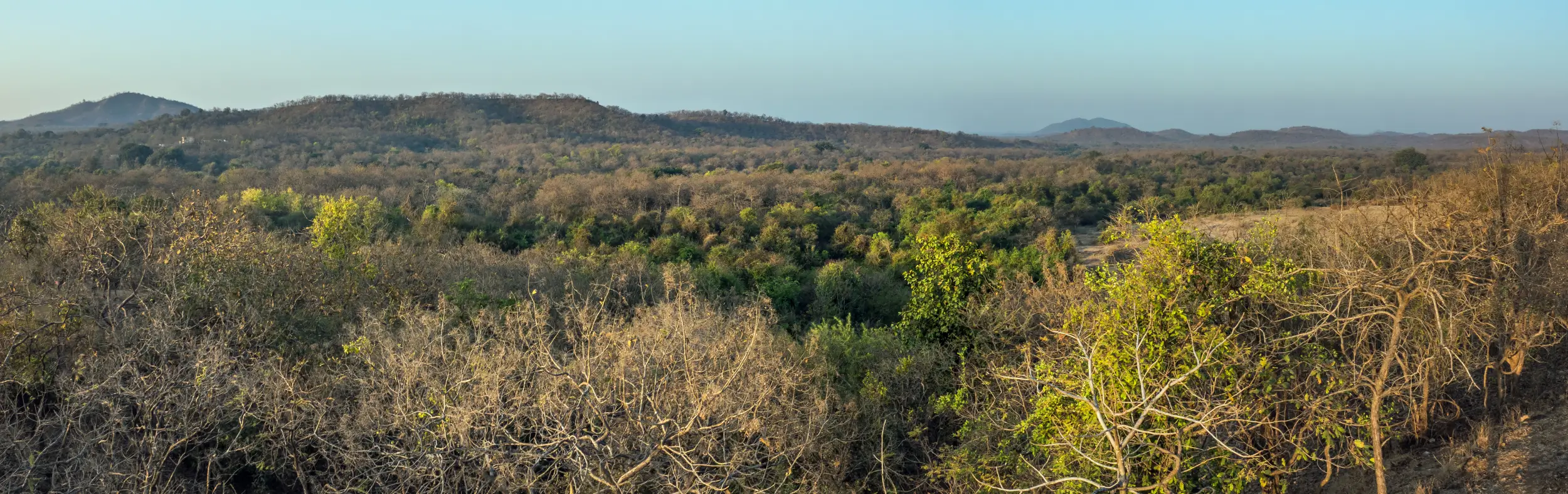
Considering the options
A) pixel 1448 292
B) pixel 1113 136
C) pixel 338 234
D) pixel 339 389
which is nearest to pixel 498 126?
pixel 338 234

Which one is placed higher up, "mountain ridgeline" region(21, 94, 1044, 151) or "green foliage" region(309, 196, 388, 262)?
"mountain ridgeline" region(21, 94, 1044, 151)

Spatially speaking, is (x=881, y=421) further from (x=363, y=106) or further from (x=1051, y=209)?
(x=363, y=106)

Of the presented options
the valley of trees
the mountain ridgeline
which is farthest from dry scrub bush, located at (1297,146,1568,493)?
the mountain ridgeline

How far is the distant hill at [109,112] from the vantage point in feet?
278

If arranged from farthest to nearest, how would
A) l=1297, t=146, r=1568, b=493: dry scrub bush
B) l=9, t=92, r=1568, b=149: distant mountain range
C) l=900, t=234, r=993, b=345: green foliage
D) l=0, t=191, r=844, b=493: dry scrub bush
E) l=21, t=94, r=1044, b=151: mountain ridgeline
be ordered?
l=9, t=92, r=1568, b=149: distant mountain range → l=21, t=94, r=1044, b=151: mountain ridgeline → l=900, t=234, r=993, b=345: green foliage → l=1297, t=146, r=1568, b=493: dry scrub bush → l=0, t=191, r=844, b=493: dry scrub bush

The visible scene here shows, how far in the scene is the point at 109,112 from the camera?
310ft

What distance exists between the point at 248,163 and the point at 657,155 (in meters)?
19.5

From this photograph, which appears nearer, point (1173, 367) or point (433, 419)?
point (1173, 367)

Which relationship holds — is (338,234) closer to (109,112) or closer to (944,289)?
(944,289)

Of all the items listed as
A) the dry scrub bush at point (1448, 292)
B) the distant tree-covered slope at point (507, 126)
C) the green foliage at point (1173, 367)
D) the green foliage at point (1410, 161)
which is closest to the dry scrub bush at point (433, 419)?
the green foliage at point (1173, 367)

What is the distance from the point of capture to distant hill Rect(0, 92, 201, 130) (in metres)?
84.8

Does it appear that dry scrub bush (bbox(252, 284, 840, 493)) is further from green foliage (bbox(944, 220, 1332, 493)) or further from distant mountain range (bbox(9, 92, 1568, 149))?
distant mountain range (bbox(9, 92, 1568, 149))

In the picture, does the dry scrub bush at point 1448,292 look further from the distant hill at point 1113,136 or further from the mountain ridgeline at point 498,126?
the distant hill at point 1113,136

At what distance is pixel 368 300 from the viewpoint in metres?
10.2
